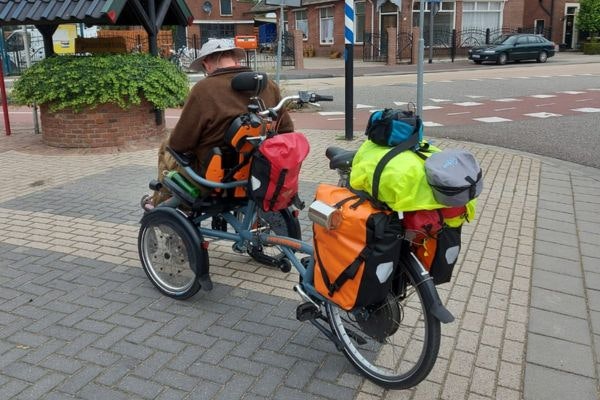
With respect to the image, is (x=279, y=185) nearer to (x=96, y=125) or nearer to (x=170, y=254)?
(x=170, y=254)

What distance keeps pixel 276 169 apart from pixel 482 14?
36.5 metres

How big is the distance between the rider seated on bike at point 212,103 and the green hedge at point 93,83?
5.18 metres

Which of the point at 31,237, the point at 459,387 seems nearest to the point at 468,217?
the point at 459,387

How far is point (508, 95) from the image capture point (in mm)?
16219

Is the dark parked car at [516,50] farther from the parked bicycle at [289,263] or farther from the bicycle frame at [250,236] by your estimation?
the bicycle frame at [250,236]

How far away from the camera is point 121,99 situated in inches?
346

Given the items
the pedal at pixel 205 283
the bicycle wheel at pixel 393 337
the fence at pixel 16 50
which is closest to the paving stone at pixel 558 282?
the bicycle wheel at pixel 393 337

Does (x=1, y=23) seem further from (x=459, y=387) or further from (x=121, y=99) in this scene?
(x=459, y=387)

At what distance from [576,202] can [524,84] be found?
13800mm

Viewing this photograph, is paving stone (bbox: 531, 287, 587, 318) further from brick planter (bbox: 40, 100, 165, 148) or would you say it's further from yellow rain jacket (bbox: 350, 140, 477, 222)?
brick planter (bbox: 40, 100, 165, 148)

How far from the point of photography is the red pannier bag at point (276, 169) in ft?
11.0

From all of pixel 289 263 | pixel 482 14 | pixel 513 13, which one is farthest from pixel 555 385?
pixel 513 13

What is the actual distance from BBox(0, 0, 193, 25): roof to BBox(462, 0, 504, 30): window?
97.2 feet

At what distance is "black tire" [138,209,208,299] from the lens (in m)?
3.77
